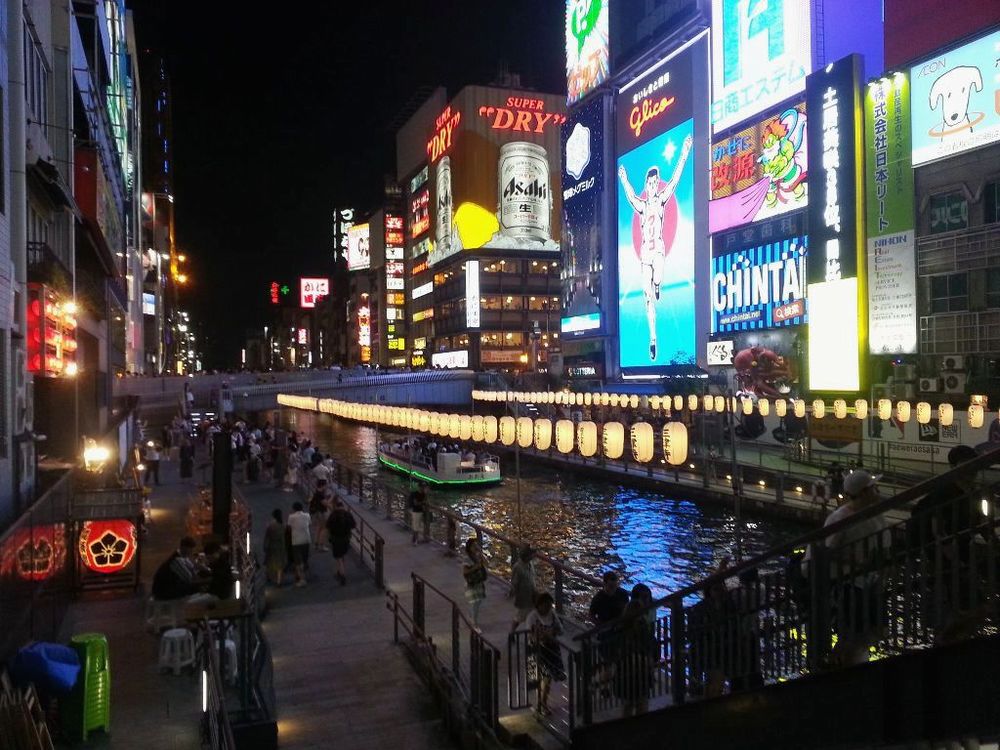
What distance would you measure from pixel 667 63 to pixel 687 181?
11.0 m

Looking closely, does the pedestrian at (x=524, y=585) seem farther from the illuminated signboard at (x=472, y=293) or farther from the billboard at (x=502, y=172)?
Result: the billboard at (x=502, y=172)

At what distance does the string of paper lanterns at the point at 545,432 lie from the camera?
24.9m

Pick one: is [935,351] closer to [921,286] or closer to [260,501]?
[921,286]

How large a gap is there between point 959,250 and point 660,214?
101 ft

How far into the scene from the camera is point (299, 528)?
49.5ft

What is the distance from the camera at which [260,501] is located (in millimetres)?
25688

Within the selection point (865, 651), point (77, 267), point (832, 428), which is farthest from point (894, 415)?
point (77, 267)

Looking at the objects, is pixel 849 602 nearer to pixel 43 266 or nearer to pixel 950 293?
pixel 43 266

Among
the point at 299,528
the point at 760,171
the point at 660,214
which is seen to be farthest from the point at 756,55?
the point at 299,528

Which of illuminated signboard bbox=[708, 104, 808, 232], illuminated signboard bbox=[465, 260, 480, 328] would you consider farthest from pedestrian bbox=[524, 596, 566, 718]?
illuminated signboard bbox=[465, 260, 480, 328]

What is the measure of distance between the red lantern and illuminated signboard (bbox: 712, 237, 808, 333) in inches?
1436

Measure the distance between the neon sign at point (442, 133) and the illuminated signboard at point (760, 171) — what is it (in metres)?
65.6

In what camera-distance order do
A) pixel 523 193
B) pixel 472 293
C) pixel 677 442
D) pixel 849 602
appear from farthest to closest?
pixel 523 193 → pixel 472 293 → pixel 677 442 → pixel 849 602

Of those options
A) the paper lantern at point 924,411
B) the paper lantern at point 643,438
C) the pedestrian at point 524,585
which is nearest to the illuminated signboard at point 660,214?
the paper lantern at point 643,438
